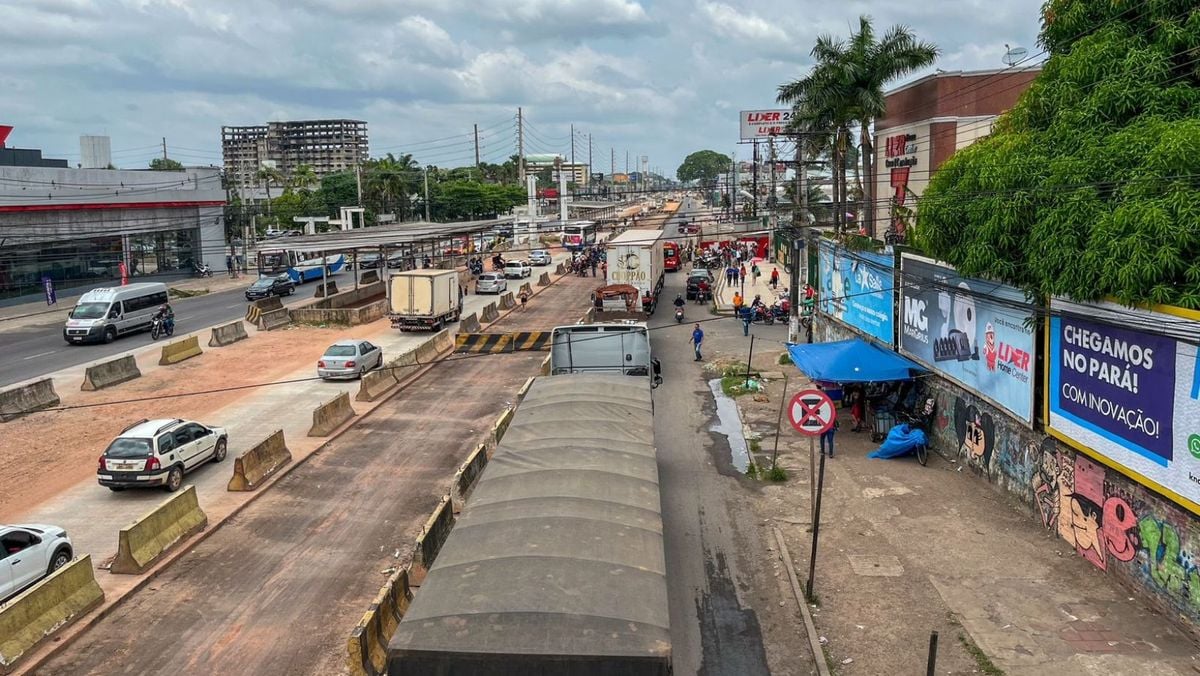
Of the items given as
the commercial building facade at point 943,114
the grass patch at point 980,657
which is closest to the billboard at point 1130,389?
the grass patch at point 980,657

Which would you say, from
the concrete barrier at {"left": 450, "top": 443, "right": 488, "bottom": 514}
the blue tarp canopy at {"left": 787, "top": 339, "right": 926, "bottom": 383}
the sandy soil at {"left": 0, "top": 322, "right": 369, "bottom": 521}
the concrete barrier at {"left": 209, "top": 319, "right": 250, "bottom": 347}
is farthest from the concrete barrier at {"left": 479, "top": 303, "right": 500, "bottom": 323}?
the concrete barrier at {"left": 450, "top": 443, "right": 488, "bottom": 514}

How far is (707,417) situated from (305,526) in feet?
40.4

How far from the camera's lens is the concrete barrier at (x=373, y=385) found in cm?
2756

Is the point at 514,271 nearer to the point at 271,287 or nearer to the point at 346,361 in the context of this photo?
the point at 271,287

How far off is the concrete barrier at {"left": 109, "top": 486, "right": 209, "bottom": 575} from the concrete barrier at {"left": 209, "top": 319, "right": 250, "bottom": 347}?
24037 mm

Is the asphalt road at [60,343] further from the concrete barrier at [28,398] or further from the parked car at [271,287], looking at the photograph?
the concrete barrier at [28,398]

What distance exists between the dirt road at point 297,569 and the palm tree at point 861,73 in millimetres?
21794

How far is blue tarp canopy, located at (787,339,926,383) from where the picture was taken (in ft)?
70.1

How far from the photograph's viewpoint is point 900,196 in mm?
42875

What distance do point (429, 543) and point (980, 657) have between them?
8.12 metres

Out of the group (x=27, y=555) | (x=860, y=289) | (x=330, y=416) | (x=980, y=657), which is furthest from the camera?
(x=860, y=289)

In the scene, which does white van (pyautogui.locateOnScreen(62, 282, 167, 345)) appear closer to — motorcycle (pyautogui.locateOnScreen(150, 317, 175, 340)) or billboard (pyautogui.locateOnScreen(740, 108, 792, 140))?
motorcycle (pyautogui.locateOnScreen(150, 317, 175, 340))

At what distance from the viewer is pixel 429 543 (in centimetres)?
1389

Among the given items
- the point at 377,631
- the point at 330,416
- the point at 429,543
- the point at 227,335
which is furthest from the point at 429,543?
the point at 227,335
